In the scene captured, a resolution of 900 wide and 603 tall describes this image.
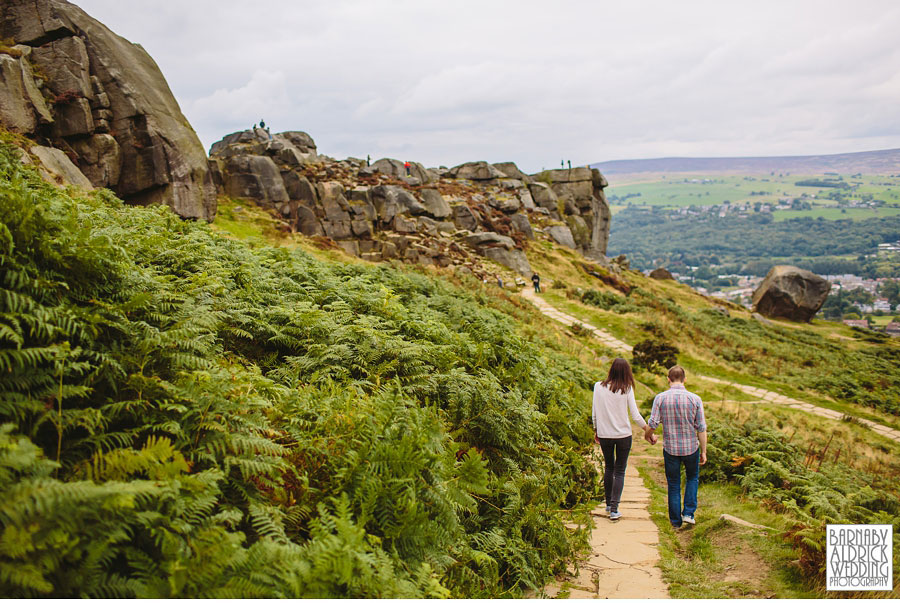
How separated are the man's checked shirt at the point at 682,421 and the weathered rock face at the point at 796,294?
42.6 metres

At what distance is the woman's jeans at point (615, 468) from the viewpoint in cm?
654

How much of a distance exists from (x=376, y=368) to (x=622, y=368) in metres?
3.14

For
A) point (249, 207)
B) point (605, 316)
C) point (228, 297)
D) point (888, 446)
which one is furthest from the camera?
point (249, 207)

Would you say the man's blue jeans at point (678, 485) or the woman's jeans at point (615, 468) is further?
the woman's jeans at point (615, 468)

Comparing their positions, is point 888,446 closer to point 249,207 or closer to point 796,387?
point 796,387

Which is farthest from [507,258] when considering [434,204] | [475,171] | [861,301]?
[861,301]

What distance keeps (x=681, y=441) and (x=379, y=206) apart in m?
26.8

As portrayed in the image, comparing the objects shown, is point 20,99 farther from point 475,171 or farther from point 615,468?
point 475,171

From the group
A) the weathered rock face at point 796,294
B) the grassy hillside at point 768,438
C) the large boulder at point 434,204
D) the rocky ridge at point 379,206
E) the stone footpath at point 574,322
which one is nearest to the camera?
the grassy hillside at point 768,438

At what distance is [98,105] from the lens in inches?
→ 658

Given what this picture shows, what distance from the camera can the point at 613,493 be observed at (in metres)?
6.57

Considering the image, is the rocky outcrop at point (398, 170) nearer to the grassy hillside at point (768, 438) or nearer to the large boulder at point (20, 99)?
the grassy hillside at point (768, 438)

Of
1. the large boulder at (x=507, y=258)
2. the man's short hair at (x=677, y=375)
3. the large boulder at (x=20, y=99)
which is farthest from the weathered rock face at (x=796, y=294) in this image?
the large boulder at (x=20, y=99)

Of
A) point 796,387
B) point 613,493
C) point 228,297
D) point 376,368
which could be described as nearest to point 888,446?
point 796,387
